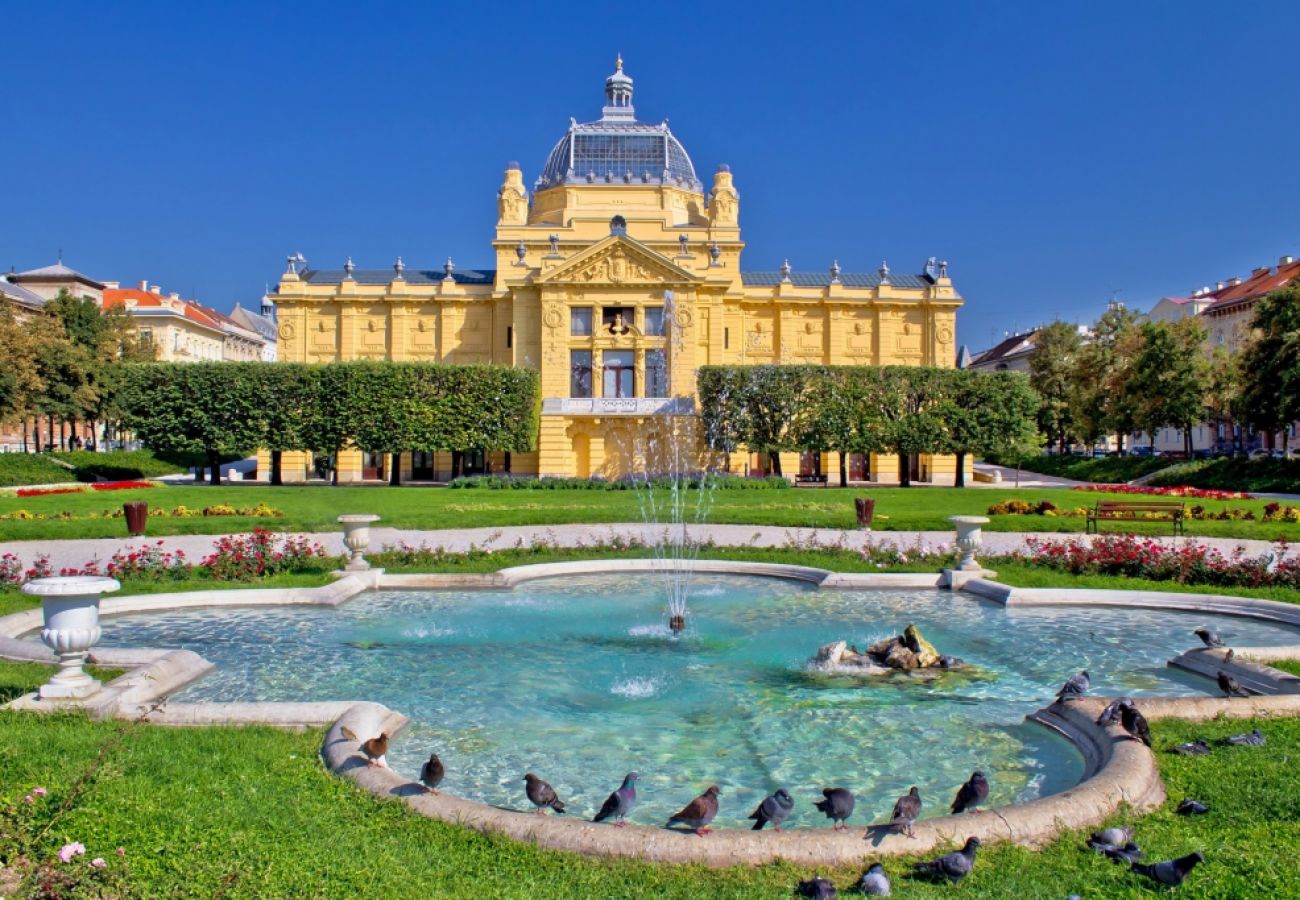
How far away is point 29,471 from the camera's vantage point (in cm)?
4369

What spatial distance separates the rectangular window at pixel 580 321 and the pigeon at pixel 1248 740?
45942 millimetres

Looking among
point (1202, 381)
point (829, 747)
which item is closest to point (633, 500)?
point (829, 747)

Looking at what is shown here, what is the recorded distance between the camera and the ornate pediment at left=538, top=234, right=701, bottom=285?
51281 mm

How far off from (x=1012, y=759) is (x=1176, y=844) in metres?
2.43

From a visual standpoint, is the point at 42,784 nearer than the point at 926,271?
Yes

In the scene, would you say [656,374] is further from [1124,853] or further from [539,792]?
[1124,853]

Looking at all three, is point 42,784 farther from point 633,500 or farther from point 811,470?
point 811,470

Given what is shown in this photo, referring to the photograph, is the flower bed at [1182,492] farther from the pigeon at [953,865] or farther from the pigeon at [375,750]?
the pigeon at [375,750]

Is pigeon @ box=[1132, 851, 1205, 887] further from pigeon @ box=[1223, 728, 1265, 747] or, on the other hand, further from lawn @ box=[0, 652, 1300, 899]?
pigeon @ box=[1223, 728, 1265, 747]

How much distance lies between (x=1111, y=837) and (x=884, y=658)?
5.76 metres

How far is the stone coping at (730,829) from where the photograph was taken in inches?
230

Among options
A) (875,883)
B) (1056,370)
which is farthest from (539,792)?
(1056,370)

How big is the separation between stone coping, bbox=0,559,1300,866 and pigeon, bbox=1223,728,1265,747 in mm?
762

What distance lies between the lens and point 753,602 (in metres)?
16.1
